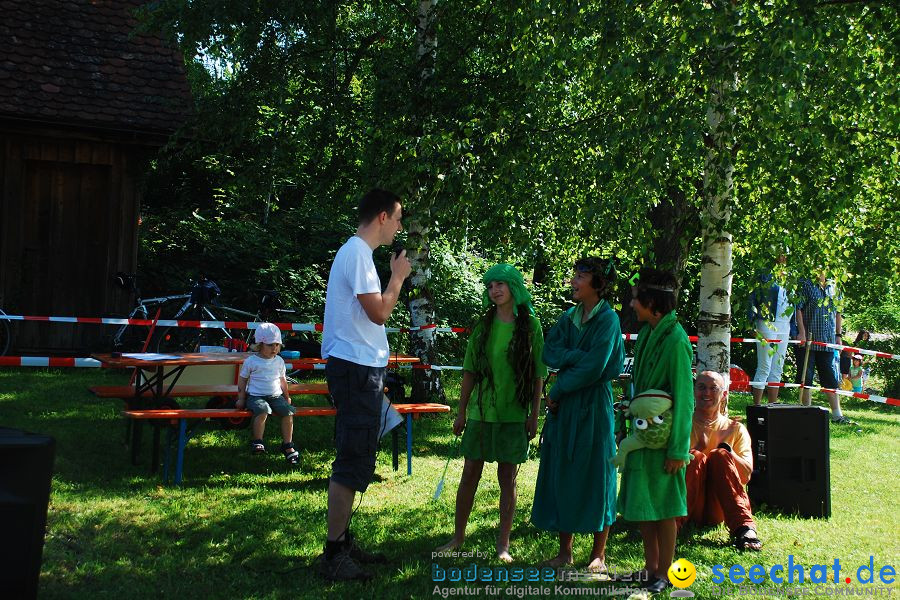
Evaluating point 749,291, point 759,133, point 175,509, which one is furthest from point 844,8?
point 175,509

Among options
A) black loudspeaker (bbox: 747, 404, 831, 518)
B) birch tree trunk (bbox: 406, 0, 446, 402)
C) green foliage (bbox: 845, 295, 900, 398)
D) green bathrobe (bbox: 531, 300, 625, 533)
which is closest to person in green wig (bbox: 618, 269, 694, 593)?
green bathrobe (bbox: 531, 300, 625, 533)

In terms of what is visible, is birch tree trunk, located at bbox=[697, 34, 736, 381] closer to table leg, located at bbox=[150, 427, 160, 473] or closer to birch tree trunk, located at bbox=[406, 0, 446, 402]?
birch tree trunk, located at bbox=[406, 0, 446, 402]

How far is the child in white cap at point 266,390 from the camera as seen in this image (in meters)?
8.15

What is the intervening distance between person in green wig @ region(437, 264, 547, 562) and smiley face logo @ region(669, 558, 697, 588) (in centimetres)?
97

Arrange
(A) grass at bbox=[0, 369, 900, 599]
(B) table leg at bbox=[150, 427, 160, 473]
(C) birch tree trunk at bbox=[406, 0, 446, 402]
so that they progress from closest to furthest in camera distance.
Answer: (A) grass at bbox=[0, 369, 900, 599]
(B) table leg at bbox=[150, 427, 160, 473]
(C) birch tree trunk at bbox=[406, 0, 446, 402]

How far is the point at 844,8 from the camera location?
5766 millimetres

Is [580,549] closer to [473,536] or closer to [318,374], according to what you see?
[473,536]

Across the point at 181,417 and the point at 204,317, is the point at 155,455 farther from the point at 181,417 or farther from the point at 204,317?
the point at 204,317

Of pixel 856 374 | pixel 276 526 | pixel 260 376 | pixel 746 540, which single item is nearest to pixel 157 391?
pixel 260 376

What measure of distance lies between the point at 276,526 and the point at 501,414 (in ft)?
5.89

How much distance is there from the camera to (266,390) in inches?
323

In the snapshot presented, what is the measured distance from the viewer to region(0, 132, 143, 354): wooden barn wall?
43.9ft

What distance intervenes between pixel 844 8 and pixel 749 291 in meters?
2.53

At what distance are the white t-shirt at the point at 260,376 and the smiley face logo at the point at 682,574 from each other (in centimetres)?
411
